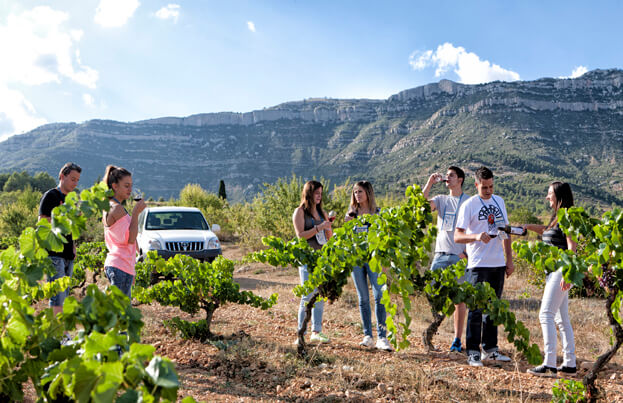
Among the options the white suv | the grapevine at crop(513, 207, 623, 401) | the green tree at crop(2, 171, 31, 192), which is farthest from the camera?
the green tree at crop(2, 171, 31, 192)

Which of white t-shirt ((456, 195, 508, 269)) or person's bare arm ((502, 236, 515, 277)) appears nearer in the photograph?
white t-shirt ((456, 195, 508, 269))

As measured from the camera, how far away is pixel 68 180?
13.2 ft

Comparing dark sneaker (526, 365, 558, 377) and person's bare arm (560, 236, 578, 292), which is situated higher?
person's bare arm (560, 236, 578, 292)

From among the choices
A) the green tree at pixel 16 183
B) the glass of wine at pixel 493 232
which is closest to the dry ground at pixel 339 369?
the glass of wine at pixel 493 232

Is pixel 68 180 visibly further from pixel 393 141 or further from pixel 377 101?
pixel 377 101

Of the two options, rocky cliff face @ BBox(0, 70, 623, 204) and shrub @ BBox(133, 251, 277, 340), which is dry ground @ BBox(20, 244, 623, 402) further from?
rocky cliff face @ BBox(0, 70, 623, 204)

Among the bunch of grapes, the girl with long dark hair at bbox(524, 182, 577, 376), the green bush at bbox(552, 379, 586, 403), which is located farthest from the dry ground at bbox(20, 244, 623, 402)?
the bunch of grapes

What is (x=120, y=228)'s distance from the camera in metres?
3.54

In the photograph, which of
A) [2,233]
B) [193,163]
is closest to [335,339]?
[2,233]

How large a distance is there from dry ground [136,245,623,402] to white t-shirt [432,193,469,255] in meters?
1.17

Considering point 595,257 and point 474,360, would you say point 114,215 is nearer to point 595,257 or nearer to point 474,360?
point 595,257

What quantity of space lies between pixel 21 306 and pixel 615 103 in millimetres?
103413

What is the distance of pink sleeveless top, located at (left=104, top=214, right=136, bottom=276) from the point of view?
354 cm

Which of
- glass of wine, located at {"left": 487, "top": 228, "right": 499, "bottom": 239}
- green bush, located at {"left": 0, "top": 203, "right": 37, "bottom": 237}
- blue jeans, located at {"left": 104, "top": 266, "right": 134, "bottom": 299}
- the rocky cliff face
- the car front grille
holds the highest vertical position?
the rocky cliff face
